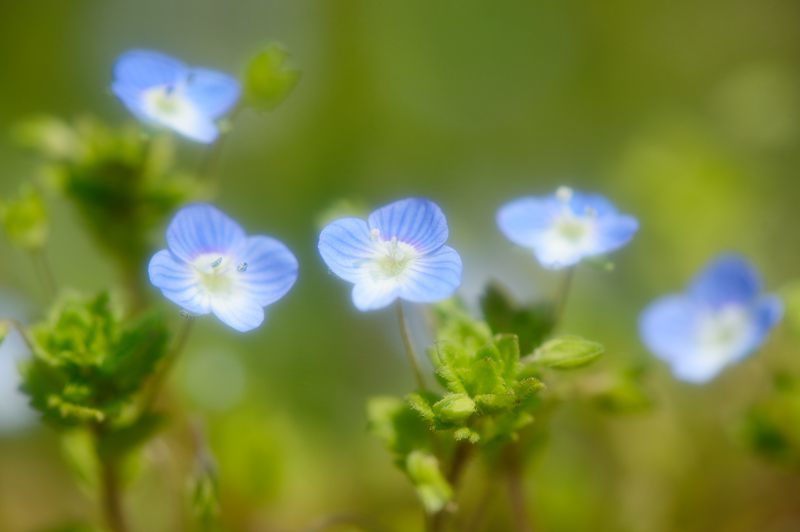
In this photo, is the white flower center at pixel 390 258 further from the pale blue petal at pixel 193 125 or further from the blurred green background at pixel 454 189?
the blurred green background at pixel 454 189

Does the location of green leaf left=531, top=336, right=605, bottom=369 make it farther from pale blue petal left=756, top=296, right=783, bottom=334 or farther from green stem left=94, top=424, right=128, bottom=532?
green stem left=94, top=424, right=128, bottom=532

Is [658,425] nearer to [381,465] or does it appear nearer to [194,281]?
[381,465]

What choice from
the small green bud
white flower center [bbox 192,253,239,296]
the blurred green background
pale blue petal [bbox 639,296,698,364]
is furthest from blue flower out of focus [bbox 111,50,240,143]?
pale blue petal [bbox 639,296,698,364]

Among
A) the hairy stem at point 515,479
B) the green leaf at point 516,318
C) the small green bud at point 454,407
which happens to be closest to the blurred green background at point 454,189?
the hairy stem at point 515,479

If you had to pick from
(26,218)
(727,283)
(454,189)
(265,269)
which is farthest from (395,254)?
(454,189)

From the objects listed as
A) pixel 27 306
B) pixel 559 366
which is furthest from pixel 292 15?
pixel 559 366

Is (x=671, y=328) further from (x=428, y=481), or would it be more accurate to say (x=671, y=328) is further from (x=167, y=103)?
(x=167, y=103)
